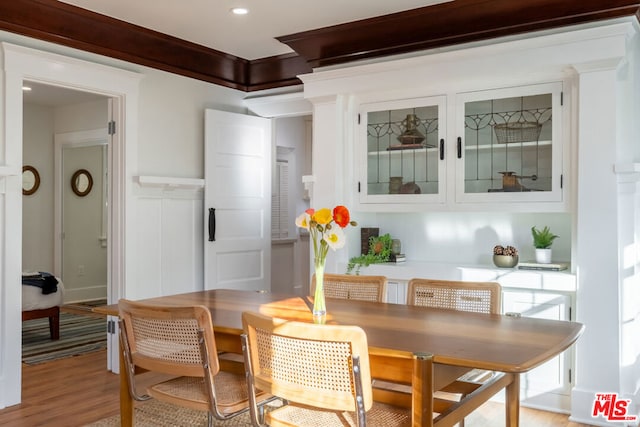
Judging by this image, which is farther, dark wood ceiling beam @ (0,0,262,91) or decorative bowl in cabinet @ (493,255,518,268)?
decorative bowl in cabinet @ (493,255,518,268)

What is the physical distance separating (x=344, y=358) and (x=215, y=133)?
3.39 metres

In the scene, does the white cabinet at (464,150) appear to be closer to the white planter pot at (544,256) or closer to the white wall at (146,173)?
the white planter pot at (544,256)

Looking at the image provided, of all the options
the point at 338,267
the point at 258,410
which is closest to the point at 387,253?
the point at 338,267

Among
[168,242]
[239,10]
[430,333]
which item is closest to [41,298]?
[168,242]

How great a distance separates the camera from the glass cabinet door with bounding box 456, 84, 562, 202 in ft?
11.4

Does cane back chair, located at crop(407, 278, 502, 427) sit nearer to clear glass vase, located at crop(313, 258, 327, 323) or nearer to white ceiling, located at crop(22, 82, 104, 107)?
clear glass vase, located at crop(313, 258, 327, 323)

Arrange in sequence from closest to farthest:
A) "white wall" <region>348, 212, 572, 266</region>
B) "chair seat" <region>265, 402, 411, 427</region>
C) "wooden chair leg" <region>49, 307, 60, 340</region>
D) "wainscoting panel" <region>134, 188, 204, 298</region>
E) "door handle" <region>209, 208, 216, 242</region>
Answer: "chair seat" <region>265, 402, 411, 427</region> < "white wall" <region>348, 212, 572, 266</region> < "wainscoting panel" <region>134, 188, 204, 298</region> < "door handle" <region>209, 208, 216, 242</region> < "wooden chair leg" <region>49, 307, 60, 340</region>

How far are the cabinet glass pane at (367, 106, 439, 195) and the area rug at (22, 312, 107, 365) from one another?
2.92 m

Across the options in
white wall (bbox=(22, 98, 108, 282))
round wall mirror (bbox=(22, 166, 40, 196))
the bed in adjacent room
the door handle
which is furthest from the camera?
round wall mirror (bbox=(22, 166, 40, 196))

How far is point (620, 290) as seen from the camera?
3227 mm

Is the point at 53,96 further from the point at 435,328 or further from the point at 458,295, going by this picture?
the point at 435,328

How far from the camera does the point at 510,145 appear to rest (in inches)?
143

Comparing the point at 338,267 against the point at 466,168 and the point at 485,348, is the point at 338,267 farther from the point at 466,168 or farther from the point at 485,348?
the point at 485,348

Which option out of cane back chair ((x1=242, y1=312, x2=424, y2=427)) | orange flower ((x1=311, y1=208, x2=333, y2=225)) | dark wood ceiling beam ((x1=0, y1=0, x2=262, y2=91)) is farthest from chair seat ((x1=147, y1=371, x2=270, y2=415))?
dark wood ceiling beam ((x1=0, y1=0, x2=262, y2=91))
